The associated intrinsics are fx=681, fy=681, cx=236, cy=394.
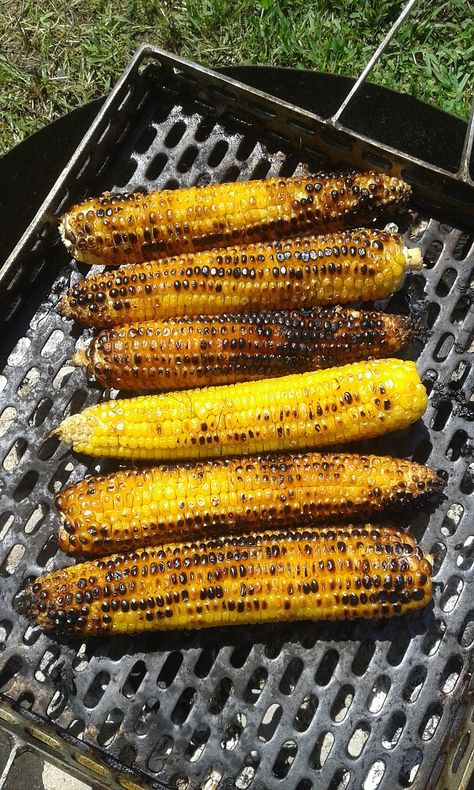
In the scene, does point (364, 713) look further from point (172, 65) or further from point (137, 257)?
point (172, 65)

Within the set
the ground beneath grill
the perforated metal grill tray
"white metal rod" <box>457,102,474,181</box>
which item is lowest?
the ground beneath grill

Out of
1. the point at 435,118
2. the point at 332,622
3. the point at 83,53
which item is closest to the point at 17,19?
the point at 83,53

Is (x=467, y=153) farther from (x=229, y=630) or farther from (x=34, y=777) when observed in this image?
(x=34, y=777)

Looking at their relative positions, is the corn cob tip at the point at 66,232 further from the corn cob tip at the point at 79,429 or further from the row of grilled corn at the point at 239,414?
the corn cob tip at the point at 79,429

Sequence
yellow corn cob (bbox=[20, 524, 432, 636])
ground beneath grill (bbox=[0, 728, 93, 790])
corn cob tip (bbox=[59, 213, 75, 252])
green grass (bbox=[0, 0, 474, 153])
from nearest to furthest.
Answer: yellow corn cob (bbox=[20, 524, 432, 636]), corn cob tip (bbox=[59, 213, 75, 252]), ground beneath grill (bbox=[0, 728, 93, 790]), green grass (bbox=[0, 0, 474, 153])

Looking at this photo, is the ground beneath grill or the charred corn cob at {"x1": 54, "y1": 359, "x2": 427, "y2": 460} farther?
the ground beneath grill

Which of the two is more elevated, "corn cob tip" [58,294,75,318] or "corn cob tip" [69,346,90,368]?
"corn cob tip" [58,294,75,318]

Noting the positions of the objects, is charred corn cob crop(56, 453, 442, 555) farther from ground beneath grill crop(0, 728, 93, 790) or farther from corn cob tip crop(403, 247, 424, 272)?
ground beneath grill crop(0, 728, 93, 790)

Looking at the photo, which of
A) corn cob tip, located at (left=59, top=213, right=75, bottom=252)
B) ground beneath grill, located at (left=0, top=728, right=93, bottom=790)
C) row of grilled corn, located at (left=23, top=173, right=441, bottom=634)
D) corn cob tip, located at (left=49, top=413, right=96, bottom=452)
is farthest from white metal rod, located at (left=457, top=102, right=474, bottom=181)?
ground beneath grill, located at (left=0, top=728, right=93, bottom=790)
